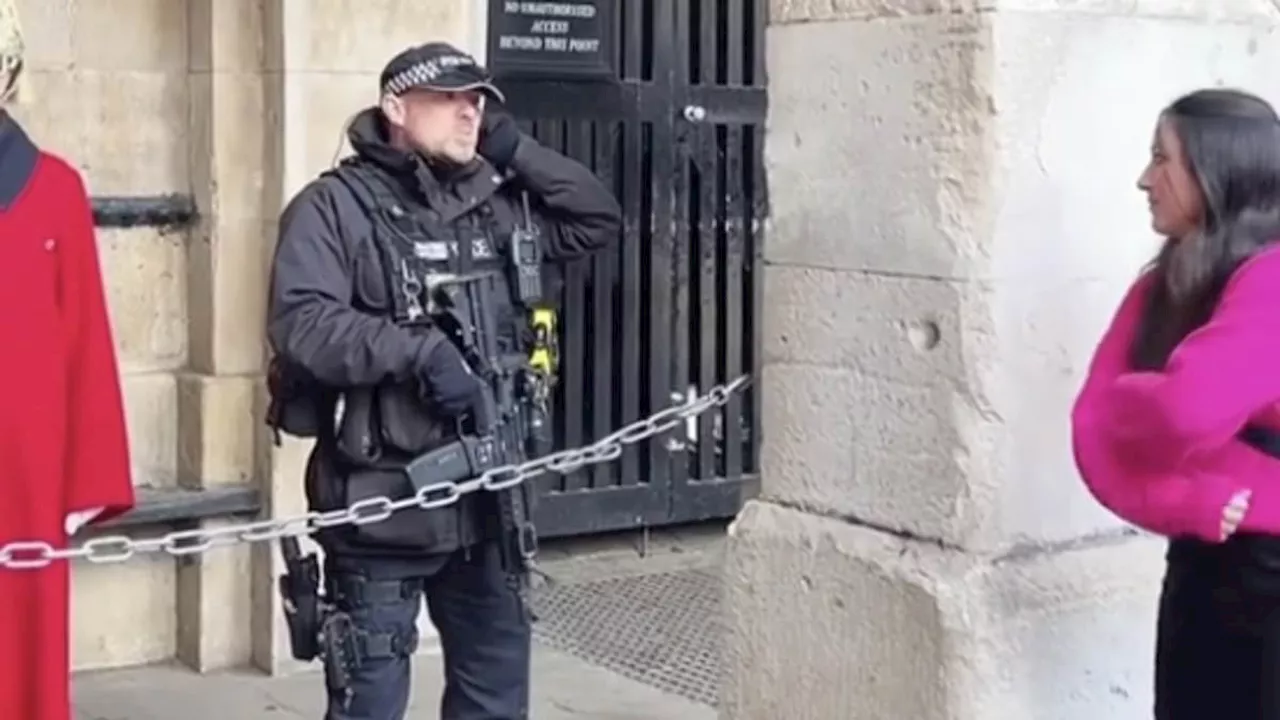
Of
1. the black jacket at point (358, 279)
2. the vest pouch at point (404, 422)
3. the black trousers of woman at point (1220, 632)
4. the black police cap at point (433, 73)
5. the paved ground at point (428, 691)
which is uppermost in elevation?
the black police cap at point (433, 73)

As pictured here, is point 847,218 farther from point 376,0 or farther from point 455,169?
point 376,0

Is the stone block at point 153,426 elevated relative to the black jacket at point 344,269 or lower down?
lower down

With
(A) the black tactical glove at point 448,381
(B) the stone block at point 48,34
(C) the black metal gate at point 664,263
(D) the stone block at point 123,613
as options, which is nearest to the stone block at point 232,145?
(B) the stone block at point 48,34

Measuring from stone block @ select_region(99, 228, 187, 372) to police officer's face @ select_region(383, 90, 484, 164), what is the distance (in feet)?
6.79

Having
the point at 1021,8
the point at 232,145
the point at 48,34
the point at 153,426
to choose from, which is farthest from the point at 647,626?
the point at 1021,8

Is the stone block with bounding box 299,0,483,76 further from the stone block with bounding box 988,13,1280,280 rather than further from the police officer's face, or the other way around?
the stone block with bounding box 988,13,1280,280

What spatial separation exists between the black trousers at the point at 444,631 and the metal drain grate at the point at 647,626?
1615mm

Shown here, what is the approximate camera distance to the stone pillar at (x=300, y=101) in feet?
20.9

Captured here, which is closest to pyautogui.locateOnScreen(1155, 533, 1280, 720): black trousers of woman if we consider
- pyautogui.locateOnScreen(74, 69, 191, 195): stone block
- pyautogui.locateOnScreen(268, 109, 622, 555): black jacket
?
pyautogui.locateOnScreen(268, 109, 622, 555): black jacket

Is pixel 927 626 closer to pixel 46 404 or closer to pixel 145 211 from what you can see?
pixel 46 404

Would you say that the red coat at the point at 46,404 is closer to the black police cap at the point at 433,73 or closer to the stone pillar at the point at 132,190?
the black police cap at the point at 433,73

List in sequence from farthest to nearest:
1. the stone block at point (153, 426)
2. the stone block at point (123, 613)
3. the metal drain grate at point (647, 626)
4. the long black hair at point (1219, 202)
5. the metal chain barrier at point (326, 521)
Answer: the metal drain grate at point (647, 626), the stone block at point (153, 426), the stone block at point (123, 613), the metal chain barrier at point (326, 521), the long black hair at point (1219, 202)

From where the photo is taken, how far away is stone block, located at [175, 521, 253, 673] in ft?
21.3

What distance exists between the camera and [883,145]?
3.97 m
